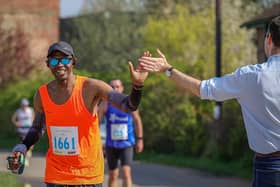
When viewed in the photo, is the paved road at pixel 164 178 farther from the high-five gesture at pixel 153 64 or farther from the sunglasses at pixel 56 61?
the high-five gesture at pixel 153 64

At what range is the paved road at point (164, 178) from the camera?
1459 cm

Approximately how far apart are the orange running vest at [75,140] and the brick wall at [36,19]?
30.6 metres

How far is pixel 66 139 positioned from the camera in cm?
642

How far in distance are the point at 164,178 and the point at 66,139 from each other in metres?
9.30

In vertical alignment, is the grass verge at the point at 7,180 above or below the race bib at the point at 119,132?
below

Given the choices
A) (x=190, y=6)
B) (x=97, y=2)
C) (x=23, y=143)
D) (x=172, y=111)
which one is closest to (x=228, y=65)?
(x=172, y=111)

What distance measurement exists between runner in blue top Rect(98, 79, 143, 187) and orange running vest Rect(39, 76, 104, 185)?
4554 millimetres

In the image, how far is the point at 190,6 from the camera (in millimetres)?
43812

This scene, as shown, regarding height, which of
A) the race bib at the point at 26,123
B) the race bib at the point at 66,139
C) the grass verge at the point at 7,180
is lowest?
the grass verge at the point at 7,180

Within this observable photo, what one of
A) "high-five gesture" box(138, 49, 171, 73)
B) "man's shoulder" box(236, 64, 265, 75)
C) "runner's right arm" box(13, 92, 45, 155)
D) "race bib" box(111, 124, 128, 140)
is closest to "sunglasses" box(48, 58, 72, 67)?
"runner's right arm" box(13, 92, 45, 155)

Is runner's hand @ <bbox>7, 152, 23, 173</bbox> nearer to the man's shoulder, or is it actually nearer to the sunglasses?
the sunglasses

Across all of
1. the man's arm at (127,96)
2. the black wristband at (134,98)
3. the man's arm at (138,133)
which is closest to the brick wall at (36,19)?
the man's arm at (138,133)

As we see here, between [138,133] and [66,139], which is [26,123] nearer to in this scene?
[138,133]

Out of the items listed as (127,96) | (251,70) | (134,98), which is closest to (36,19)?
(127,96)
